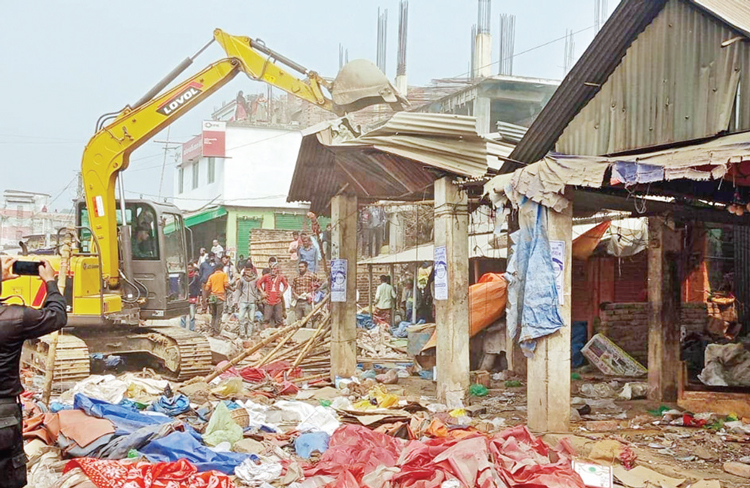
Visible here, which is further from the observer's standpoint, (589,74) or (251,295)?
(251,295)

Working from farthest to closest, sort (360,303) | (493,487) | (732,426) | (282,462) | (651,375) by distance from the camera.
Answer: (360,303)
(651,375)
(732,426)
(282,462)
(493,487)

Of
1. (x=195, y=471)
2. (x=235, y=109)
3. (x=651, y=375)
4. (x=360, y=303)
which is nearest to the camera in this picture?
(x=195, y=471)

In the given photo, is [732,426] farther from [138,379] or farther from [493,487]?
[138,379]

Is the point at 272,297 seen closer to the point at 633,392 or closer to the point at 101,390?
the point at 101,390

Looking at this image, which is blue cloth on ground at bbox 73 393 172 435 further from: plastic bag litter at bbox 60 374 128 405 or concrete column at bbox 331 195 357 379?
concrete column at bbox 331 195 357 379

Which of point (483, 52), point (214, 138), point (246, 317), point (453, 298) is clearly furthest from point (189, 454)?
point (214, 138)

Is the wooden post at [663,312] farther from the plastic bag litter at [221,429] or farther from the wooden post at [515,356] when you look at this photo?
the plastic bag litter at [221,429]

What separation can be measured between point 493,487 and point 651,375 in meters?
6.41

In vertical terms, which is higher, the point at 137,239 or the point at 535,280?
the point at 137,239

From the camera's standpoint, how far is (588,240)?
15.2m

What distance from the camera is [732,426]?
29.9ft

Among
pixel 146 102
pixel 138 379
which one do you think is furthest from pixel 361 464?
pixel 146 102

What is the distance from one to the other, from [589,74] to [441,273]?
132 inches

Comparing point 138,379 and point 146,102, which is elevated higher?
point 146,102
